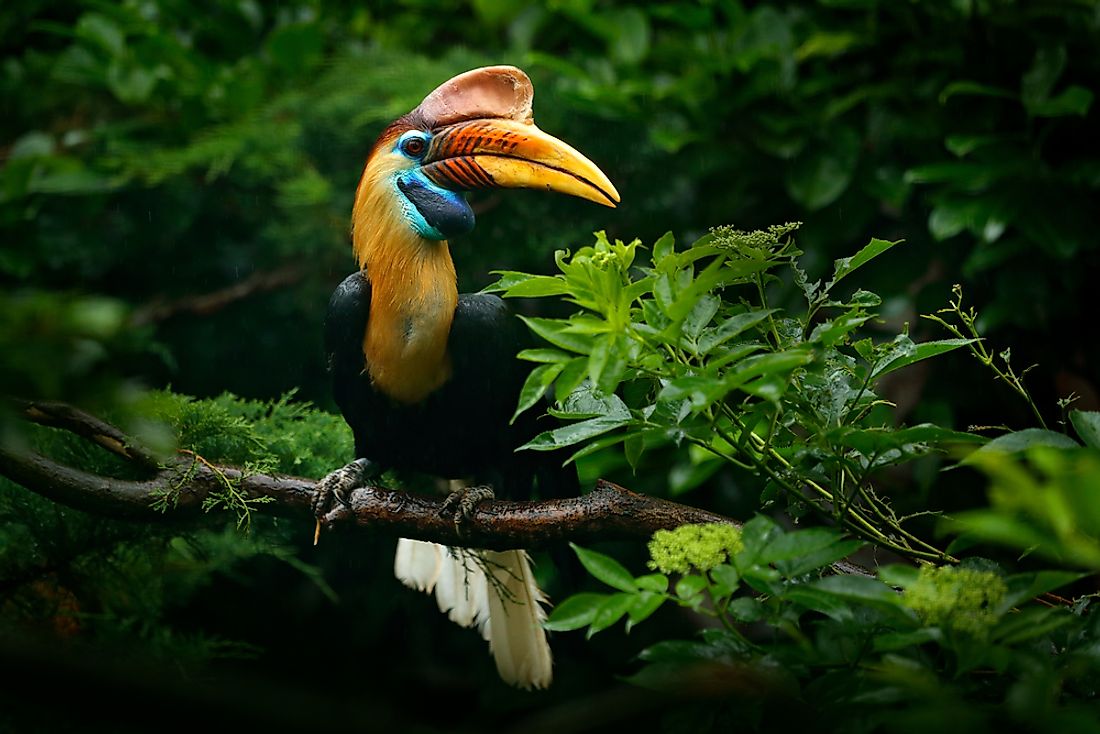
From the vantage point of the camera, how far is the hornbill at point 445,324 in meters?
1.59

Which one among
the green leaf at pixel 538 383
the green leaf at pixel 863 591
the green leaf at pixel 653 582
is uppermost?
the green leaf at pixel 538 383

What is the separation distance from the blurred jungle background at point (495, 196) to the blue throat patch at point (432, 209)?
0.43 meters

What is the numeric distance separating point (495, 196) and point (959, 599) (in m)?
2.16

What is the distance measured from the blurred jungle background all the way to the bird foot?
0.26 meters

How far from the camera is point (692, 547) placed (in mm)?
996

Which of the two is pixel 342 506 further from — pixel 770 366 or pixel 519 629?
A: pixel 770 366

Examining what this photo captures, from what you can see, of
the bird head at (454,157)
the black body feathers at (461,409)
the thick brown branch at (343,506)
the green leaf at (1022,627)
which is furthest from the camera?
the black body feathers at (461,409)

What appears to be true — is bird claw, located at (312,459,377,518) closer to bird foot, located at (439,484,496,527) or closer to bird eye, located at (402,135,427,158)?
bird foot, located at (439,484,496,527)

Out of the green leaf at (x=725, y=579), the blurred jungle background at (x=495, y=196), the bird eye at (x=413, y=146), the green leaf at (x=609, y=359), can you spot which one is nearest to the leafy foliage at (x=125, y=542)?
the blurred jungle background at (x=495, y=196)

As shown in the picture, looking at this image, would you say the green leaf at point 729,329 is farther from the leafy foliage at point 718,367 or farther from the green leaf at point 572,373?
the green leaf at point 572,373

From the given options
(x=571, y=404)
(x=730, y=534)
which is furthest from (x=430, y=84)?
(x=730, y=534)

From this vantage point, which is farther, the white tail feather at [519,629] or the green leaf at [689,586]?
the white tail feather at [519,629]

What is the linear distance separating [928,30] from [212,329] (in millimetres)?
2002

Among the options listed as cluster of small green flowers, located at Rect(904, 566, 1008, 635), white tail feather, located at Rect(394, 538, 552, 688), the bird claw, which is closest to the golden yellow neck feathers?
the bird claw
